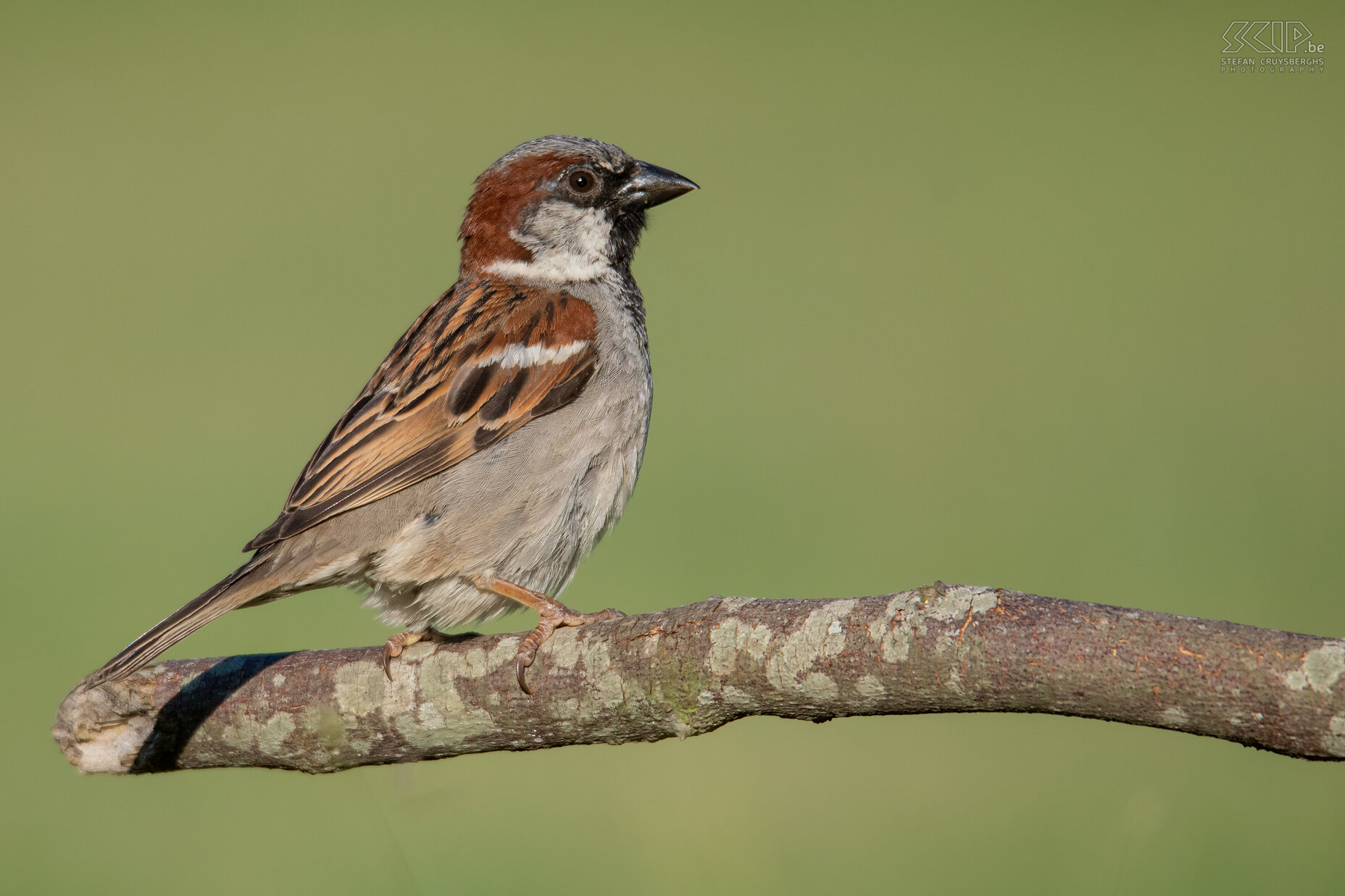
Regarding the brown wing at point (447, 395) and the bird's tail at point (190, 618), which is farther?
the brown wing at point (447, 395)

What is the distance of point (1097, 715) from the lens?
2.21 meters

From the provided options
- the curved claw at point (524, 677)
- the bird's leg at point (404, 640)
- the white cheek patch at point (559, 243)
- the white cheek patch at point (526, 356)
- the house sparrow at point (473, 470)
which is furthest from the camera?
the white cheek patch at point (559, 243)

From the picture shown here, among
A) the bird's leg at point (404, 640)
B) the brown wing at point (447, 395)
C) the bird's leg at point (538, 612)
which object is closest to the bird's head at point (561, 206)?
the brown wing at point (447, 395)

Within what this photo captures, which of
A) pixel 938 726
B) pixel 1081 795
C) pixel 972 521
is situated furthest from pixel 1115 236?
pixel 1081 795

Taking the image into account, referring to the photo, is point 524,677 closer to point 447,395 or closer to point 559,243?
point 447,395

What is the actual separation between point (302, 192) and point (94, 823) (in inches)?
272

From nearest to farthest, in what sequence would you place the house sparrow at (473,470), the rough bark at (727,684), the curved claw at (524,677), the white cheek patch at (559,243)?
the rough bark at (727,684) < the curved claw at (524,677) < the house sparrow at (473,470) < the white cheek patch at (559,243)

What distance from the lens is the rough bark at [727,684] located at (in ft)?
6.78

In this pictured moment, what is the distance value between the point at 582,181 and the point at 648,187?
8.4 inches

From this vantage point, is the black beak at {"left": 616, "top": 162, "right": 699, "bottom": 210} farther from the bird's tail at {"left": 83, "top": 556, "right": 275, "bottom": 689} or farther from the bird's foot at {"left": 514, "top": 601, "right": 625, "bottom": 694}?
the bird's tail at {"left": 83, "top": 556, "right": 275, "bottom": 689}

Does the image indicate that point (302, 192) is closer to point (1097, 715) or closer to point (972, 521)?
point (972, 521)

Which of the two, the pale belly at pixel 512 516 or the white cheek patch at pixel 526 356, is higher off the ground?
the white cheek patch at pixel 526 356

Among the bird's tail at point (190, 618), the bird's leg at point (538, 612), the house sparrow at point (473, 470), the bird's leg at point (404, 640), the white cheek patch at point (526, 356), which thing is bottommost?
the bird's leg at point (404, 640)

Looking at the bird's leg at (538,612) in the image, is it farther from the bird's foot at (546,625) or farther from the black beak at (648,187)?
the black beak at (648,187)
